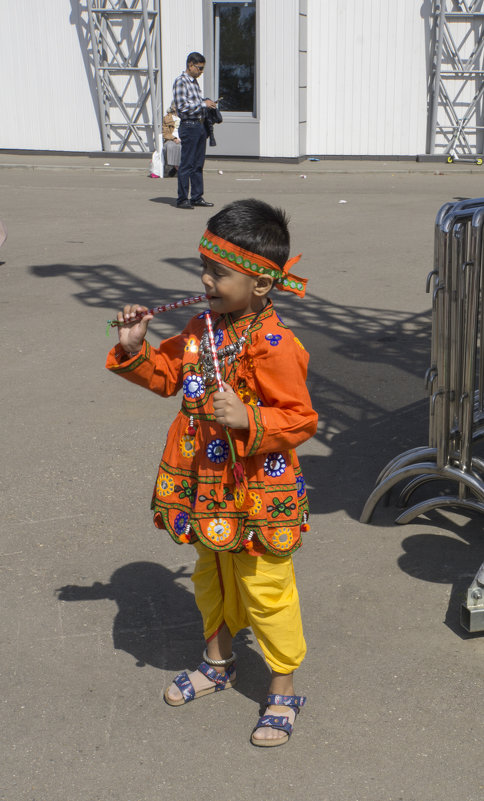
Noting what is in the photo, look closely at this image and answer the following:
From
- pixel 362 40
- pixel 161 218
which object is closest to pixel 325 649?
pixel 161 218

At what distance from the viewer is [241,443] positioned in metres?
2.58

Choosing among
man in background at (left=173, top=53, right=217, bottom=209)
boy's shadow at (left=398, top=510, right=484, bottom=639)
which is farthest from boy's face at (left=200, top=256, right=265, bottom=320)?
man in background at (left=173, top=53, right=217, bottom=209)

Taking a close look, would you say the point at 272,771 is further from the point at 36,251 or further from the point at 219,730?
the point at 36,251

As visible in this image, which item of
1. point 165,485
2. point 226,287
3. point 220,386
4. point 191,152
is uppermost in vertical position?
point 191,152

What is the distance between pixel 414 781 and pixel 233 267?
1495mm

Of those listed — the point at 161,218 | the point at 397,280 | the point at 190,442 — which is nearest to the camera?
the point at 190,442

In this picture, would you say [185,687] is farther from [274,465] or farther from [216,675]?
[274,465]

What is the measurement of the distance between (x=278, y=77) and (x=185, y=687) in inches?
673

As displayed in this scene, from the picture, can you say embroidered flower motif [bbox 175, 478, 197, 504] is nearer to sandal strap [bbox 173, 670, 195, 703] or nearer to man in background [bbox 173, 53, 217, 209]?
sandal strap [bbox 173, 670, 195, 703]

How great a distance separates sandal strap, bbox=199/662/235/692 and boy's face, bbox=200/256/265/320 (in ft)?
3.79

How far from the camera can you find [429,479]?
4.15m

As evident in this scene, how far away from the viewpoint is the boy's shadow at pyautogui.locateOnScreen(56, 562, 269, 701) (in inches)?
124

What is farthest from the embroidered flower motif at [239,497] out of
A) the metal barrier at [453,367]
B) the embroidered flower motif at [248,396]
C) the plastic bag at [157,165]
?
the plastic bag at [157,165]

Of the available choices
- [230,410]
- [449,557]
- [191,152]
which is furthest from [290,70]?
[230,410]
